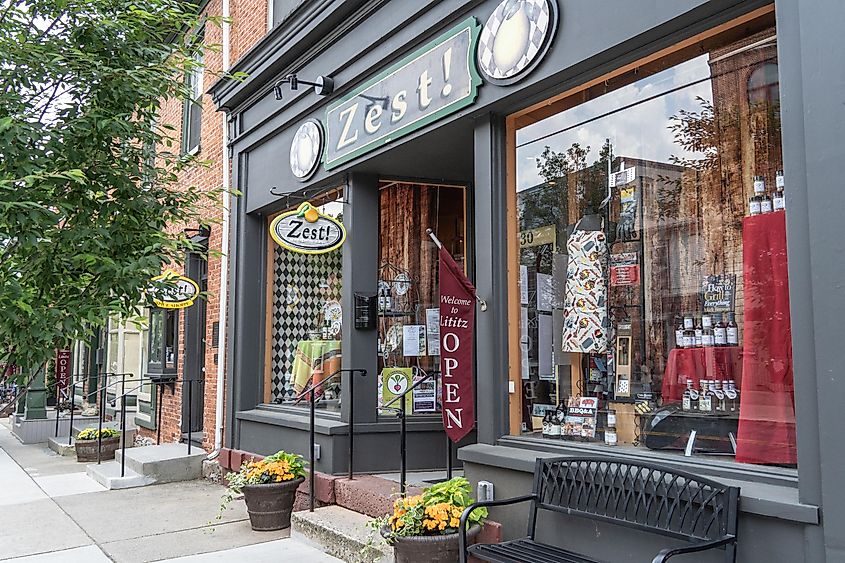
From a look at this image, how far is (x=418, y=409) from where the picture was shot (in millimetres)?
7277

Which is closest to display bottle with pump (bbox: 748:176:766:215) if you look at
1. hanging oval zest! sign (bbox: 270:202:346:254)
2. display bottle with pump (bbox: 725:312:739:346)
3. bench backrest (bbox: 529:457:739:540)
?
display bottle with pump (bbox: 725:312:739:346)

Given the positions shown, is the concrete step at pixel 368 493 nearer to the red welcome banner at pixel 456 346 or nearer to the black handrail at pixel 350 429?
the black handrail at pixel 350 429

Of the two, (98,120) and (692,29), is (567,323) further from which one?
(98,120)

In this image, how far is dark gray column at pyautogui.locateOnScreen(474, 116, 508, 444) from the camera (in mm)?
5078

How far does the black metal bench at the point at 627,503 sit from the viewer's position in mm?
3428

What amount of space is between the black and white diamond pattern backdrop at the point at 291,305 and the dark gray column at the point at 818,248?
5507 mm

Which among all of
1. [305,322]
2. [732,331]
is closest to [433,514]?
[732,331]

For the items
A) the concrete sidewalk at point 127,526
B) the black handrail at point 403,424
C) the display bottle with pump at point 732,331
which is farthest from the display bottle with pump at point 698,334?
the concrete sidewalk at point 127,526

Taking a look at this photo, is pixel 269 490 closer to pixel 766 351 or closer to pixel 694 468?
pixel 694 468

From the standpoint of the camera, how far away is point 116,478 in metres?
8.88

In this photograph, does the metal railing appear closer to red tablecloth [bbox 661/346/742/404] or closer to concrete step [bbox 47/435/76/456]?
red tablecloth [bbox 661/346/742/404]

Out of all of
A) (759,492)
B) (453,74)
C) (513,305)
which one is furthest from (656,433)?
(453,74)

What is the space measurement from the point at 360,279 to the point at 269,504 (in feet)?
7.11

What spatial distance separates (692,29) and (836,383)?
2024 millimetres
